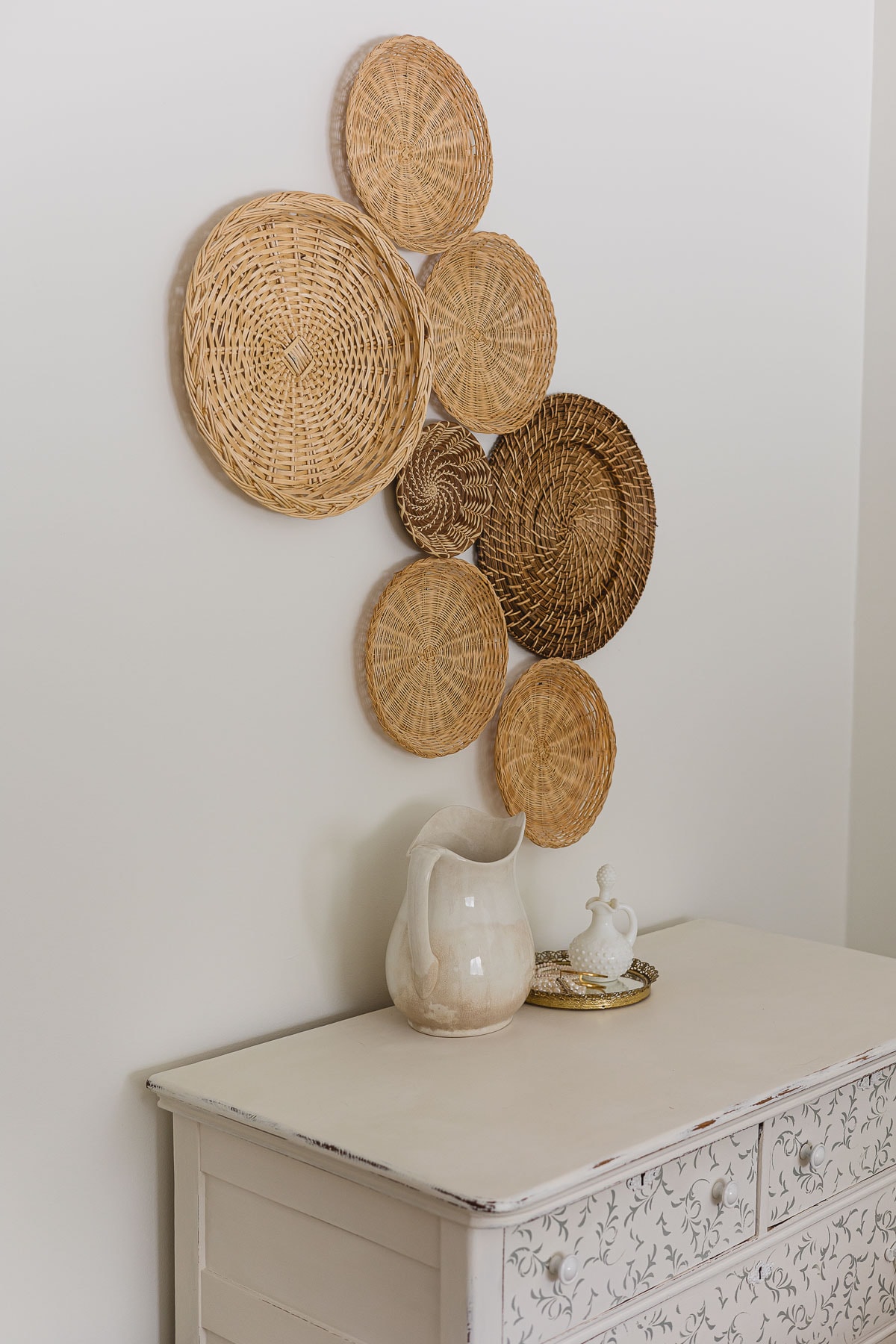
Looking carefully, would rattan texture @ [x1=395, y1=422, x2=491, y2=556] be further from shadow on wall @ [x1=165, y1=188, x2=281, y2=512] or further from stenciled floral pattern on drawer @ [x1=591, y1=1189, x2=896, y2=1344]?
stenciled floral pattern on drawer @ [x1=591, y1=1189, x2=896, y2=1344]

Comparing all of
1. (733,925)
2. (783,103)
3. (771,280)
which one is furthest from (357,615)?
(783,103)

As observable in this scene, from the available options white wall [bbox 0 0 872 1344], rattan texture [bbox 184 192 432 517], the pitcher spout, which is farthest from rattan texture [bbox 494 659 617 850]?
rattan texture [bbox 184 192 432 517]

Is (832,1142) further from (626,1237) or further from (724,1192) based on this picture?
(626,1237)

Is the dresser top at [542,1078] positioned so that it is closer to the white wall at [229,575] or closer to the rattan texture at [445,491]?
the white wall at [229,575]

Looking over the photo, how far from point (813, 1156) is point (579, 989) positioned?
1.06ft

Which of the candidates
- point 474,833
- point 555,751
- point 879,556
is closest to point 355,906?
point 474,833

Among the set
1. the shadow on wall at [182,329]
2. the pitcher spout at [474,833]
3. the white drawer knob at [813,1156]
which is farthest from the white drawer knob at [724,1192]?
the shadow on wall at [182,329]

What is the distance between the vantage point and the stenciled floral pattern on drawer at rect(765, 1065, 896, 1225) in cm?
132

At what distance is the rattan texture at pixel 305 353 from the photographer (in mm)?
→ 1323

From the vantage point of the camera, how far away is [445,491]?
1.59 meters

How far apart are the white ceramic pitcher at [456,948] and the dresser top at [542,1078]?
4 cm

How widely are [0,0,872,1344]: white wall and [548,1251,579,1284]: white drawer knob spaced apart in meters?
0.47

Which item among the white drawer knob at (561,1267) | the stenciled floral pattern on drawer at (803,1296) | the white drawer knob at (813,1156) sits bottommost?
the stenciled floral pattern on drawer at (803,1296)

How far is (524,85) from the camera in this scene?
1692mm
